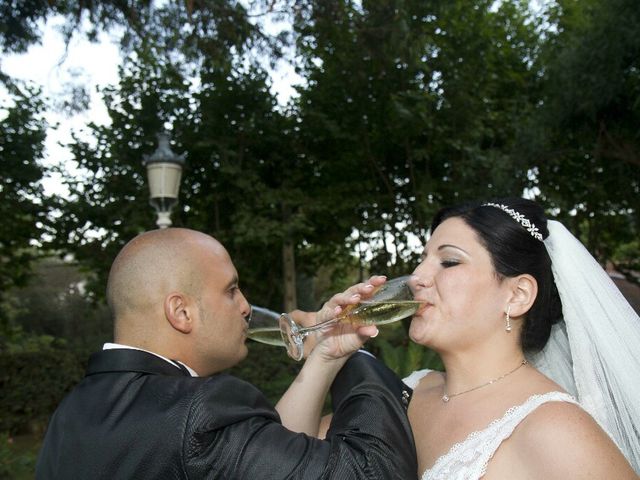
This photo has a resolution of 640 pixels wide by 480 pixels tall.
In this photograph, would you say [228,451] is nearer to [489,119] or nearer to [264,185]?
[264,185]

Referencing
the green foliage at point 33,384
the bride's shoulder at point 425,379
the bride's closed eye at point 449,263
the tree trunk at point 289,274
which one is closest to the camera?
the bride's closed eye at point 449,263

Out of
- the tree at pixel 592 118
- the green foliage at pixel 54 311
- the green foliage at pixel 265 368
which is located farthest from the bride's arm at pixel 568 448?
the green foliage at pixel 54 311

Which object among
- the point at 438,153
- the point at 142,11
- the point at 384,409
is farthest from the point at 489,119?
the point at 384,409

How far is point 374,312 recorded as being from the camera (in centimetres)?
235

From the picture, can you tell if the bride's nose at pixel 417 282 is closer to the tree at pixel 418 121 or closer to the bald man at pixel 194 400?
the bald man at pixel 194 400

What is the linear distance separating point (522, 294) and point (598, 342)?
39 cm

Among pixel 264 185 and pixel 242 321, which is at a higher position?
pixel 264 185

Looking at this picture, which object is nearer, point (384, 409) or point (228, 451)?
point (228, 451)

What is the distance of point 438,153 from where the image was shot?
13195 millimetres

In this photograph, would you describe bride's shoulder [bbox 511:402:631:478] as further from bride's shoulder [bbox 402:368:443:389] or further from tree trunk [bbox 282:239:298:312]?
tree trunk [bbox 282:239:298:312]

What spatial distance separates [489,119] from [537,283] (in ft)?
35.9

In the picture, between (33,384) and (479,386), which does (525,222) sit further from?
(33,384)

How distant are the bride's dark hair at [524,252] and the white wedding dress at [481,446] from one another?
1.53 ft

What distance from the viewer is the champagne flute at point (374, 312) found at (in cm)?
232
